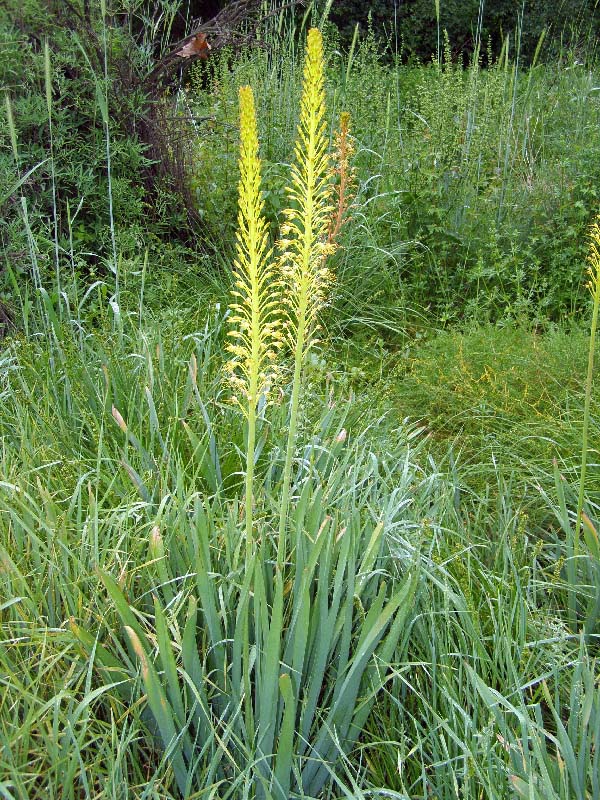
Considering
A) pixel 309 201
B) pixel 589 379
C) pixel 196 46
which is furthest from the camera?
pixel 196 46

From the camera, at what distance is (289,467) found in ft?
6.01

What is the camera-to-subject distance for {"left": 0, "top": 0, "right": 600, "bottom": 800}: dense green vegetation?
1.87 metres

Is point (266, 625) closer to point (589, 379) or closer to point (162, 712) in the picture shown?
point (162, 712)

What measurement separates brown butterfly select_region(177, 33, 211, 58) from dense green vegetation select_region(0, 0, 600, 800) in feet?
0.80

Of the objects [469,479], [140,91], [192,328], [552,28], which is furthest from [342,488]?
[552,28]

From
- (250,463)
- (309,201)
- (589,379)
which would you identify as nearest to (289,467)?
(250,463)

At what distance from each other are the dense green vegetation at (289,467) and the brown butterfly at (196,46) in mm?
244

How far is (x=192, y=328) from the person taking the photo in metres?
4.35

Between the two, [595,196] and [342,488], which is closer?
[342,488]

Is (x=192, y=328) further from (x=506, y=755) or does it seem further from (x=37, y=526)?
(x=506, y=755)

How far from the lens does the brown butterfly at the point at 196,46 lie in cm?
501

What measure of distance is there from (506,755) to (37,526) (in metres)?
1.50

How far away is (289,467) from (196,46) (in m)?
3.98

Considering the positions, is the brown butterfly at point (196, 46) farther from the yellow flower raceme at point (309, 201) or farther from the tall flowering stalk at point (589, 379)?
the yellow flower raceme at point (309, 201)
